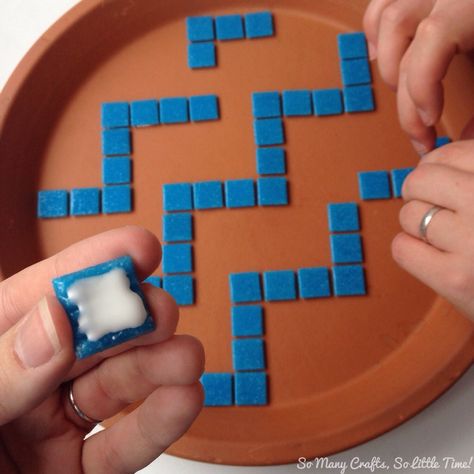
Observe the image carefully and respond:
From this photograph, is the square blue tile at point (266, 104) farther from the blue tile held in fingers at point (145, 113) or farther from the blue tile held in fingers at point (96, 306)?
the blue tile held in fingers at point (96, 306)

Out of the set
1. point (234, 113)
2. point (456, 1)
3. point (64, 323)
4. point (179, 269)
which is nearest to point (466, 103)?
point (456, 1)

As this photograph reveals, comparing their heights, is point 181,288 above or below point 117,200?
below

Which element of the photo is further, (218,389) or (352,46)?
(352,46)

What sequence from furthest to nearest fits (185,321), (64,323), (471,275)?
(185,321)
(471,275)
(64,323)

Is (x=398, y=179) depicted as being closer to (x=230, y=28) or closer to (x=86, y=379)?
(x=230, y=28)

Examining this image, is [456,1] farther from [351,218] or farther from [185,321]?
[185,321]

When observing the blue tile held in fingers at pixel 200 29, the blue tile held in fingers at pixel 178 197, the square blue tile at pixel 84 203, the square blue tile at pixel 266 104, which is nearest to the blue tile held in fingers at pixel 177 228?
the blue tile held in fingers at pixel 178 197

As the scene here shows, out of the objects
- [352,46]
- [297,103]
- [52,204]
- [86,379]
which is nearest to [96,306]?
[86,379]
